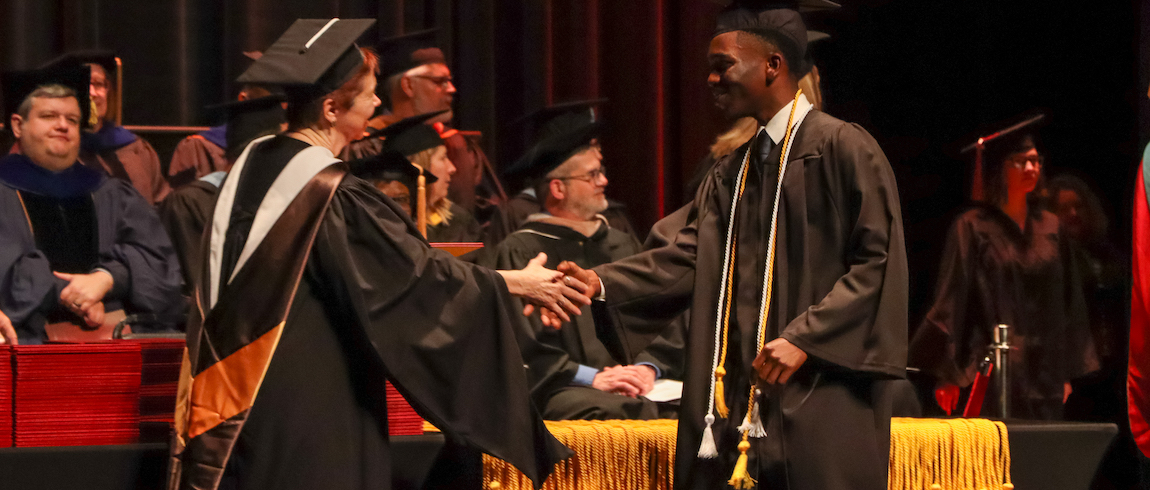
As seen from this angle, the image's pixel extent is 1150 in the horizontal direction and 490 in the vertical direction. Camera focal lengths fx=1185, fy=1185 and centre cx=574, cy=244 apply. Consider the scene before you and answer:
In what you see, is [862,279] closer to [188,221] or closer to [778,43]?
[778,43]

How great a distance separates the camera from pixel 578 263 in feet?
16.6

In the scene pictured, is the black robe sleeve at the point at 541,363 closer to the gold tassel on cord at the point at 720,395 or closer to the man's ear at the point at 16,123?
the gold tassel on cord at the point at 720,395

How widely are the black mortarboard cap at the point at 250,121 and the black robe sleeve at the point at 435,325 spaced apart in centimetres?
230

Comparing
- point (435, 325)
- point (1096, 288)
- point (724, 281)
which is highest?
point (724, 281)

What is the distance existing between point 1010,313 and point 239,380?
4476mm

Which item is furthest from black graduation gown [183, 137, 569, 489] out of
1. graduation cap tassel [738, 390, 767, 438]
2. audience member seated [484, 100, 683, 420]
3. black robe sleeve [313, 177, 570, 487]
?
audience member seated [484, 100, 683, 420]

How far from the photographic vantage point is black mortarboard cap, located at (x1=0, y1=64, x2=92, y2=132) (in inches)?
173

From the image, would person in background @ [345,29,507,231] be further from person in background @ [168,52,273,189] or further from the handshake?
the handshake

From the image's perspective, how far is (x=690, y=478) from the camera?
110 inches

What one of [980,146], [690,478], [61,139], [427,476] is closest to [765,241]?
[690,478]

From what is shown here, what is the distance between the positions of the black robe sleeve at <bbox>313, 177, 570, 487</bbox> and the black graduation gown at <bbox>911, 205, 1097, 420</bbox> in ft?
11.5

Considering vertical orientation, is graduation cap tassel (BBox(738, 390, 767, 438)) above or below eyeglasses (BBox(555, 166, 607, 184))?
below

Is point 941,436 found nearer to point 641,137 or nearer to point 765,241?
point 765,241

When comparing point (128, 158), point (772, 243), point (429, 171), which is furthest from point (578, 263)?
point (772, 243)
